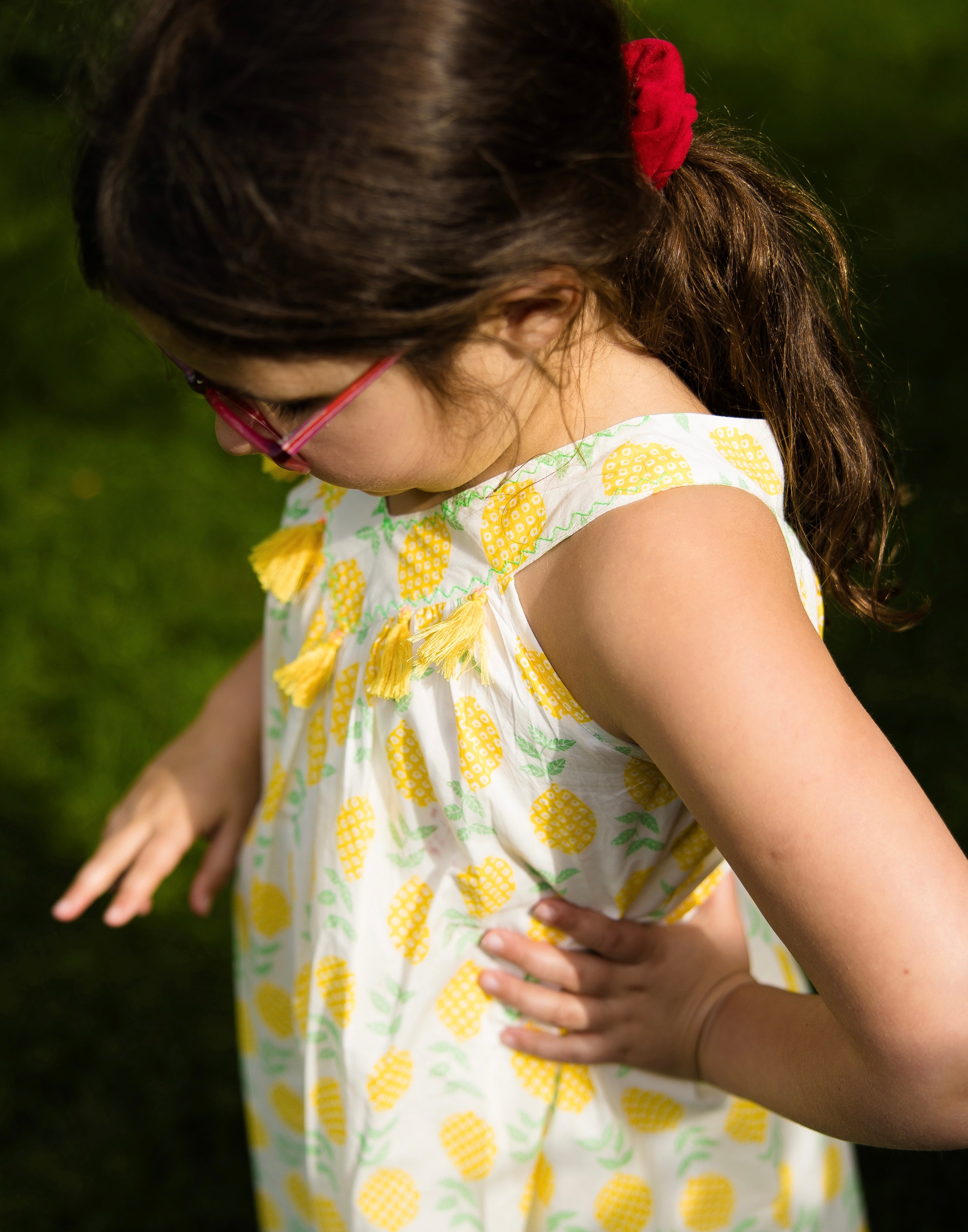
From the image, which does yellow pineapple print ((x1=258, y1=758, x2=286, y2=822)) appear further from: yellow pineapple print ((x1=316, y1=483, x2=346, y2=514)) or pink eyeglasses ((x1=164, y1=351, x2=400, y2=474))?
pink eyeglasses ((x1=164, y1=351, x2=400, y2=474))

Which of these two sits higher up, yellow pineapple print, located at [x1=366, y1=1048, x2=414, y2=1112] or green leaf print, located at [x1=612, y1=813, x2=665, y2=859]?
green leaf print, located at [x1=612, y1=813, x2=665, y2=859]

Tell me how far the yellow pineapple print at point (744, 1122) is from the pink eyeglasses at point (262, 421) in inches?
34.8

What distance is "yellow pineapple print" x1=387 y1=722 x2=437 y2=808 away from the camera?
1114 mm

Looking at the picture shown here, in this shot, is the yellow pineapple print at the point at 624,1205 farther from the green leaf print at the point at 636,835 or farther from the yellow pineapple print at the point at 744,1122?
the green leaf print at the point at 636,835

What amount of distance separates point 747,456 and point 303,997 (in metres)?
0.80

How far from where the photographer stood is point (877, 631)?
255cm

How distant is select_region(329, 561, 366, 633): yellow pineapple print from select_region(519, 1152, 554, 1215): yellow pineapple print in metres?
0.64

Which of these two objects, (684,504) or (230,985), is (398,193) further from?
(230,985)

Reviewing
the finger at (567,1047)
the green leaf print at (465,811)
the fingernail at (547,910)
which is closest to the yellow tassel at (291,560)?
the green leaf print at (465,811)

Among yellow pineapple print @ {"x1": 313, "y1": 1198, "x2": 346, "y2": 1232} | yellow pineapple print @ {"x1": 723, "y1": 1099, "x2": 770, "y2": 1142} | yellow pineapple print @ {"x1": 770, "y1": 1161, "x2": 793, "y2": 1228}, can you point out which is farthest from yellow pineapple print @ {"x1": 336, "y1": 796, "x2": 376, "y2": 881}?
yellow pineapple print @ {"x1": 770, "y1": 1161, "x2": 793, "y2": 1228}

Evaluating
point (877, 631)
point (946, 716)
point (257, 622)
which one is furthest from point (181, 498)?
point (946, 716)

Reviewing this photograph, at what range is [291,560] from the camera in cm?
132

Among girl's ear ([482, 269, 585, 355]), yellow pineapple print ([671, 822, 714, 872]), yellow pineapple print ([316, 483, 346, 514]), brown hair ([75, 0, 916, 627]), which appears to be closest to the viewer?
brown hair ([75, 0, 916, 627])

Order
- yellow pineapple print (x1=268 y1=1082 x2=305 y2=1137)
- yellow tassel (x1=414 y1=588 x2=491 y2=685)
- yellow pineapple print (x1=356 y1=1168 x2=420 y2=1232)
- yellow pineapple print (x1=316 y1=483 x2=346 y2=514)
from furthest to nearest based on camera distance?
yellow pineapple print (x1=268 y1=1082 x2=305 y2=1137), yellow pineapple print (x1=316 y1=483 x2=346 y2=514), yellow pineapple print (x1=356 y1=1168 x2=420 y2=1232), yellow tassel (x1=414 y1=588 x2=491 y2=685)
